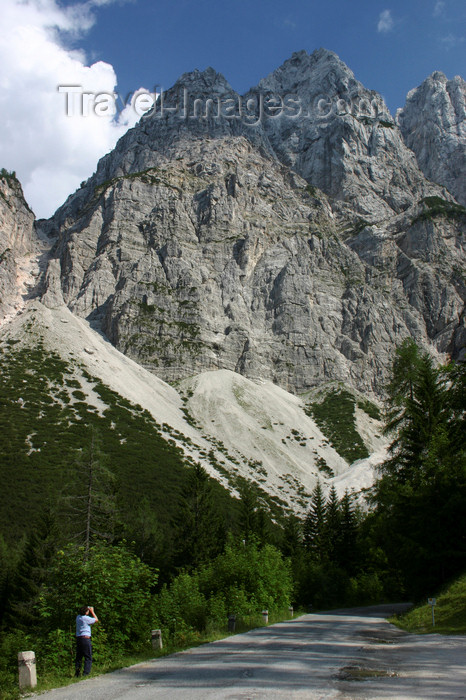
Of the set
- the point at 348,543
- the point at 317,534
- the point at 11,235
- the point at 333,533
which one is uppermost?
the point at 11,235

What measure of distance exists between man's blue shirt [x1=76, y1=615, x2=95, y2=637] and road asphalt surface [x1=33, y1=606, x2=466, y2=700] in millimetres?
1033

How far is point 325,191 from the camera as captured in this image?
186m

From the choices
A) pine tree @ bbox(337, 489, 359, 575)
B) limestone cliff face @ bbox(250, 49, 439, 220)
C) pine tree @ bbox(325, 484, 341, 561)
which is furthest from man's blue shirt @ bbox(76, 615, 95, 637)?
limestone cliff face @ bbox(250, 49, 439, 220)

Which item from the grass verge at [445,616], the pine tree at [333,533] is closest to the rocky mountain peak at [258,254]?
the pine tree at [333,533]

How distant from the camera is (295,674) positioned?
8086 mm

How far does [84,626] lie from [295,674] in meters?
4.60

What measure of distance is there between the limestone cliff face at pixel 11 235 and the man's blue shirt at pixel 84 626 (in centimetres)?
12164

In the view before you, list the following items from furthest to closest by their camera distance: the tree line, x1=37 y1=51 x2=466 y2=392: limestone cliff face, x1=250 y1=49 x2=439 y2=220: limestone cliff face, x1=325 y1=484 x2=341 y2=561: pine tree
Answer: x1=250 y1=49 x2=439 y2=220: limestone cliff face
x1=37 y1=51 x2=466 y2=392: limestone cliff face
x1=325 y1=484 x2=341 y2=561: pine tree
the tree line

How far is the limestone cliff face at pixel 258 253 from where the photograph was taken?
398ft

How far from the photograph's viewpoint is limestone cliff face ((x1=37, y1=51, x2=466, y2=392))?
12119cm

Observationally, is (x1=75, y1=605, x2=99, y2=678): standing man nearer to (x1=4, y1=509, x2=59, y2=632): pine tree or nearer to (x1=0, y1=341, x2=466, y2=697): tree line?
(x1=0, y1=341, x2=466, y2=697): tree line

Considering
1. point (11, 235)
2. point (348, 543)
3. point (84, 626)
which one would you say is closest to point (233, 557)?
point (84, 626)

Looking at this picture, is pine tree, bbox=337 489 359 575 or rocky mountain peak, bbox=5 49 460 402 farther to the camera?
rocky mountain peak, bbox=5 49 460 402

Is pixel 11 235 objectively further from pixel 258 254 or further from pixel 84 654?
pixel 84 654
